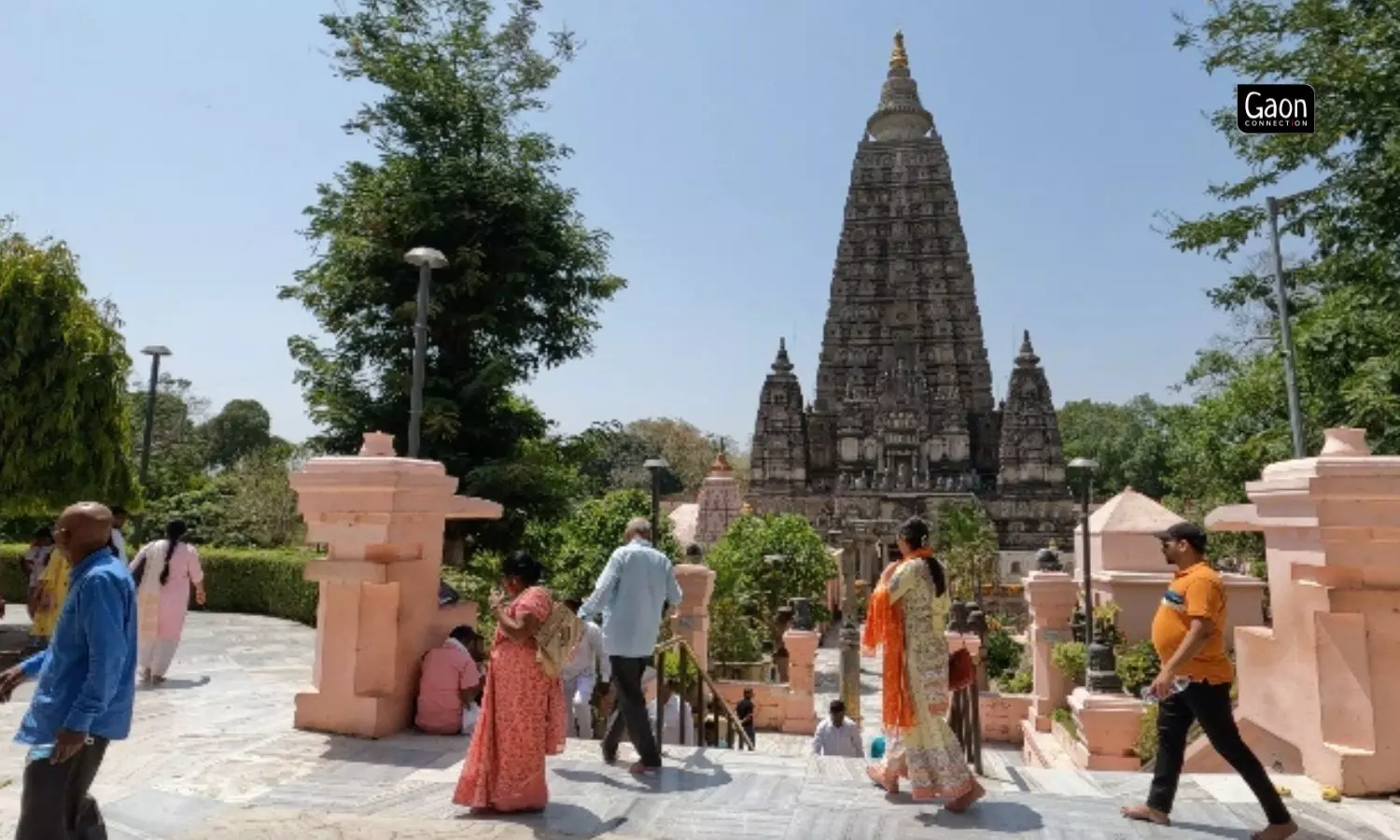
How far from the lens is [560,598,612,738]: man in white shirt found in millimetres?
6766

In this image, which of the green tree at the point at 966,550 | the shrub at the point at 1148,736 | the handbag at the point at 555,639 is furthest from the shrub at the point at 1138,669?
the green tree at the point at 966,550

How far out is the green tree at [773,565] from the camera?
22.8 meters

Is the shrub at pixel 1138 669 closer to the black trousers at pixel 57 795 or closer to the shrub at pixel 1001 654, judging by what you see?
the shrub at pixel 1001 654

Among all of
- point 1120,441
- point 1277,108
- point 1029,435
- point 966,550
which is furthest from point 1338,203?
Result: point 1120,441

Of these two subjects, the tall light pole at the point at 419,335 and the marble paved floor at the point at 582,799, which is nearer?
the marble paved floor at the point at 582,799

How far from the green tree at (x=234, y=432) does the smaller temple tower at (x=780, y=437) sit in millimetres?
36650

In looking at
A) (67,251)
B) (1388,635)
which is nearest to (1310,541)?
(1388,635)

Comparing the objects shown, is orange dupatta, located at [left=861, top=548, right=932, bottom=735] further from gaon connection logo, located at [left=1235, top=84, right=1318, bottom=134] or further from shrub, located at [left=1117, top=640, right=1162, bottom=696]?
gaon connection logo, located at [left=1235, top=84, right=1318, bottom=134]

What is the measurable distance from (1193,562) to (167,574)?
7.85 meters

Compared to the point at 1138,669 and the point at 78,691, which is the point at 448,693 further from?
the point at 1138,669

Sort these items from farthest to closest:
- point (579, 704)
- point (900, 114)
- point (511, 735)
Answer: point (900, 114)
point (579, 704)
point (511, 735)

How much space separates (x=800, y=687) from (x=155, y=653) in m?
9.45

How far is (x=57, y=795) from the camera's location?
295 centimetres

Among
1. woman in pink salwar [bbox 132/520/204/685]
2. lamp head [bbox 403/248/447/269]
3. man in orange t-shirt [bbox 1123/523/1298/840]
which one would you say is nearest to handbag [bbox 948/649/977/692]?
man in orange t-shirt [bbox 1123/523/1298/840]
